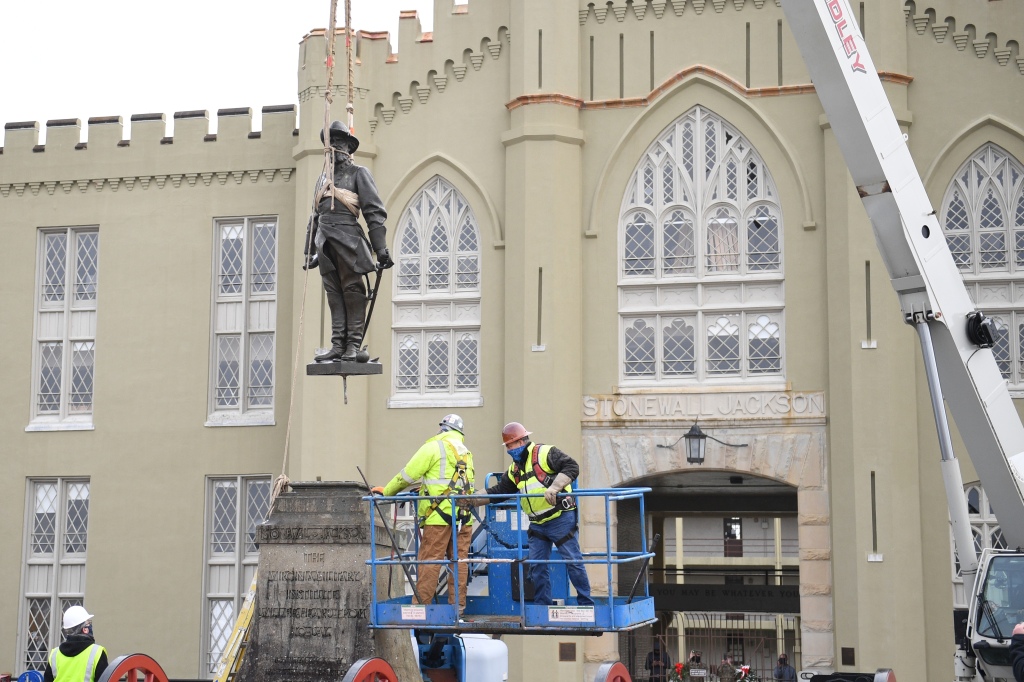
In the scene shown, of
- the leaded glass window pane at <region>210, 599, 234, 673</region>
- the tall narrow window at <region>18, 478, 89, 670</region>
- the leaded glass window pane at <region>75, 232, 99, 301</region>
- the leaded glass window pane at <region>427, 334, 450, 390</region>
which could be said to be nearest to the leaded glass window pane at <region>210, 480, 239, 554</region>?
the leaded glass window pane at <region>210, 599, 234, 673</region>

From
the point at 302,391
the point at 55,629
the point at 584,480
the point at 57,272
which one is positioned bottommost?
the point at 55,629

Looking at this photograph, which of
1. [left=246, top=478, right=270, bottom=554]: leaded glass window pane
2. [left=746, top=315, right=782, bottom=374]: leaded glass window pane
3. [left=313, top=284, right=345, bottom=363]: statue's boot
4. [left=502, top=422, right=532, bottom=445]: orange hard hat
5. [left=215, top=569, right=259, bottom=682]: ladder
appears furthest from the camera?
[left=246, top=478, right=270, bottom=554]: leaded glass window pane

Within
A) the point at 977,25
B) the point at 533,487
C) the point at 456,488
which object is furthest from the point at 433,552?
the point at 977,25

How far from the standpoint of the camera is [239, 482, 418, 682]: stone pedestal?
428 inches

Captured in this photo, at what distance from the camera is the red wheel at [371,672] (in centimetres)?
952

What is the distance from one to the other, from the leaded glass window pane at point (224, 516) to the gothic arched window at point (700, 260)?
654 cm

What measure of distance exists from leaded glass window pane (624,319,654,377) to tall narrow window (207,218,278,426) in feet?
18.7

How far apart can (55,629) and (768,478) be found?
37.4ft

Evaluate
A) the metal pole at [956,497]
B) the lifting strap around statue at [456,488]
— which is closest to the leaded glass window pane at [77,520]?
the lifting strap around statue at [456,488]

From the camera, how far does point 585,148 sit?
66.3 feet

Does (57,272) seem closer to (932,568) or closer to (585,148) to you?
(585,148)

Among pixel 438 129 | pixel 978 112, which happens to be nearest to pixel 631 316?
pixel 438 129

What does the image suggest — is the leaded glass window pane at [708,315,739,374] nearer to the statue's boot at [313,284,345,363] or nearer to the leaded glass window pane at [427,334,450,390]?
the leaded glass window pane at [427,334,450,390]

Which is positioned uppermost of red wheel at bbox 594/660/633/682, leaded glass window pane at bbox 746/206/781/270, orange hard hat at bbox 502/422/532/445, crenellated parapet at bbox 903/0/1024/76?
crenellated parapet at bbox 903/0/1024/76
